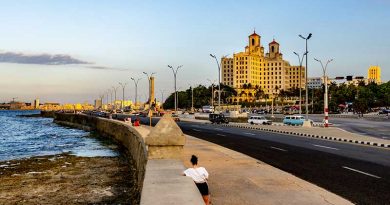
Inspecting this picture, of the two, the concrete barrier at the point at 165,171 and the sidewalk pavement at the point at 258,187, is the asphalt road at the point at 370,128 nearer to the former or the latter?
the sidewalk pavement at the point at 258,187

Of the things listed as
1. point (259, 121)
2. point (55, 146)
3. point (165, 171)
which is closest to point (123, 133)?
point (55, 146)

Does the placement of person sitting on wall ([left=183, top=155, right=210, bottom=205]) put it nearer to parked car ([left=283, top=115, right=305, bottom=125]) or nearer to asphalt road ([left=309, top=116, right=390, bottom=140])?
asphalt road ([left=309, top=116, right=390, bottom=140])

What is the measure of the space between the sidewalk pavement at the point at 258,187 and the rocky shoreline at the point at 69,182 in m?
2.97

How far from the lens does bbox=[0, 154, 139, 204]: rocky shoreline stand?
18859 millimetres

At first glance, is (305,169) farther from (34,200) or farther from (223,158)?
(34,200)

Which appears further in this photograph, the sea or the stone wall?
the sea

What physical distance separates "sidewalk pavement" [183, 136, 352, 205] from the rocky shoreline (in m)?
2.97

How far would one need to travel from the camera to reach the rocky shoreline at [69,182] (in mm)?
18859

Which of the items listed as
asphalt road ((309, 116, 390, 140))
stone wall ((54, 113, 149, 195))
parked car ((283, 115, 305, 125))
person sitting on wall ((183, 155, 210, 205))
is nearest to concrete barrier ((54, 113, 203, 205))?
person sitting on wall ((183, 155, 210, 205))

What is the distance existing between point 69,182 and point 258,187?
510 inches

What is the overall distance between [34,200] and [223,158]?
8.07 metres

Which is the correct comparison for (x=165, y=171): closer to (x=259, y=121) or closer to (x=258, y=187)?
(x=258, y=187)

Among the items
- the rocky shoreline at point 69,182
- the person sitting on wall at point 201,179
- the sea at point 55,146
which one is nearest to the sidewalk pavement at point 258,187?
the person sitting on wall at point 201,179

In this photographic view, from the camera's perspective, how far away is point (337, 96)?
162625 millimetres
